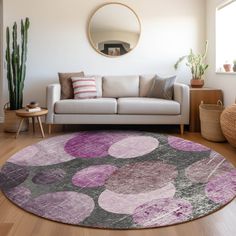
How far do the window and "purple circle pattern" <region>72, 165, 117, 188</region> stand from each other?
8.49 ft

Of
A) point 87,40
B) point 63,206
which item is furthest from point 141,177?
point 87,40

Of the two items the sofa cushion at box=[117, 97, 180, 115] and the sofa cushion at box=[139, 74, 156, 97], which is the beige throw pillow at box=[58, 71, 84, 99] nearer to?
the sofa cushion at box=[117, 97, 180, 115]

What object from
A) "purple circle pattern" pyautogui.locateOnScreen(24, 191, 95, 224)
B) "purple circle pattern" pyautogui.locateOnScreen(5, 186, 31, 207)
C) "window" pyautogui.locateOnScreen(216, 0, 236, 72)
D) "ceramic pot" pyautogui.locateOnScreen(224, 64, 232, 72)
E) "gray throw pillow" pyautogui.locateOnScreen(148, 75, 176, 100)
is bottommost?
"purple circle pattern" pyautogui.locateOnScreen(24, 191, 95, 224)

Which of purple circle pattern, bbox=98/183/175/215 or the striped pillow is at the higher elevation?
the striped pillow

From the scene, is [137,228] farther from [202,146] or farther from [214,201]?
[202,146]

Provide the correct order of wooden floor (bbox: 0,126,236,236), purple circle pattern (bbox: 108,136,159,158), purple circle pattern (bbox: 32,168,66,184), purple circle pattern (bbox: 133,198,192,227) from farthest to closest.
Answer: purple circle pattern (bbox: 108,136,159,158) → purple circle pattern (bbox: 32,168,66,184) → purple circle pattern (bbox: 133,198,192,227) → wooden floor (bbox: 0,126,236,236)

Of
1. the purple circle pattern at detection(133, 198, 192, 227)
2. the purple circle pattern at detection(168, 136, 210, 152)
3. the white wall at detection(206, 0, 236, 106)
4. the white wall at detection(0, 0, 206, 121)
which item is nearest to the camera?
the purple circle pattern at detection(133, 198, 192, 227)

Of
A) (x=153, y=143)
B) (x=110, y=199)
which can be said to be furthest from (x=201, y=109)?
(x=110, y=199)

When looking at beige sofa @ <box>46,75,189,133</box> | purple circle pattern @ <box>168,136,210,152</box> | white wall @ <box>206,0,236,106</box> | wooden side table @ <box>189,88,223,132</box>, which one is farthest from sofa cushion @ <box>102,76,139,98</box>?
white wall @ <box>206,0,236,106</box>

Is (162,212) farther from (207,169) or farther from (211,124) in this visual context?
(211,124)

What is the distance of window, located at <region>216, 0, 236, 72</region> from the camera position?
3.97 meters

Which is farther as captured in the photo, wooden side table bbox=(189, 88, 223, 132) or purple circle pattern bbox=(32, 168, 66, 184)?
wooden side table bbox=(189, 88, 223, 132)

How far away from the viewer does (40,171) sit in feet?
7.58

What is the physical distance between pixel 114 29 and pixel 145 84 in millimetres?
1086
